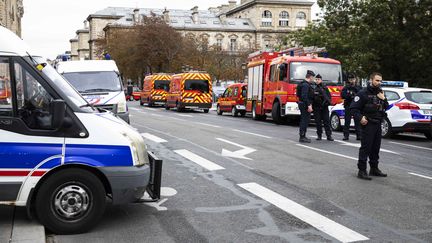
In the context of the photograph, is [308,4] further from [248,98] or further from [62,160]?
[62,160]

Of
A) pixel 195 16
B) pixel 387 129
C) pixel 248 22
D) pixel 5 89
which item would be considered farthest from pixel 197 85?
pixel 248 22

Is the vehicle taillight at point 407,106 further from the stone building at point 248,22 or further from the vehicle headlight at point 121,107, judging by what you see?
Result: the stone building at point 248,22

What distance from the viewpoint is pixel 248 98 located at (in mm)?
27094

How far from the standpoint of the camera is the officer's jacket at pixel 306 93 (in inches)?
547

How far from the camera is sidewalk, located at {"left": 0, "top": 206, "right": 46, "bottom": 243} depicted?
512cm

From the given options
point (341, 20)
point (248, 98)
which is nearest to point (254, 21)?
point (341, 20)

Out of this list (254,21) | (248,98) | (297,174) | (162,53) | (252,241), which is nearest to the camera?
(252,241)

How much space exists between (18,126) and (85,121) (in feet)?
2.22

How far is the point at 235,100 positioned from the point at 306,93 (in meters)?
16.2

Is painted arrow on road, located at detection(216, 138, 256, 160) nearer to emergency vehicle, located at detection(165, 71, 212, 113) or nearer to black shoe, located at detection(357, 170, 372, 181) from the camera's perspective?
black shoe, located at detection(357, 170, 372, 181)

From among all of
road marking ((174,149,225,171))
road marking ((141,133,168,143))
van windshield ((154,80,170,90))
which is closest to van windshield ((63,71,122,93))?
road marking ((141,133,168,143))

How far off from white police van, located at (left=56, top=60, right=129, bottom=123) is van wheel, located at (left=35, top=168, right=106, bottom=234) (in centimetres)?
933

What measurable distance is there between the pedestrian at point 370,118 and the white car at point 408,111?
23.6 feet

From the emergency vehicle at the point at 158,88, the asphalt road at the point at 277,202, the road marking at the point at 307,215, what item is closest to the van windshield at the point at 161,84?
the emergency vehicle at the point at 158,88
